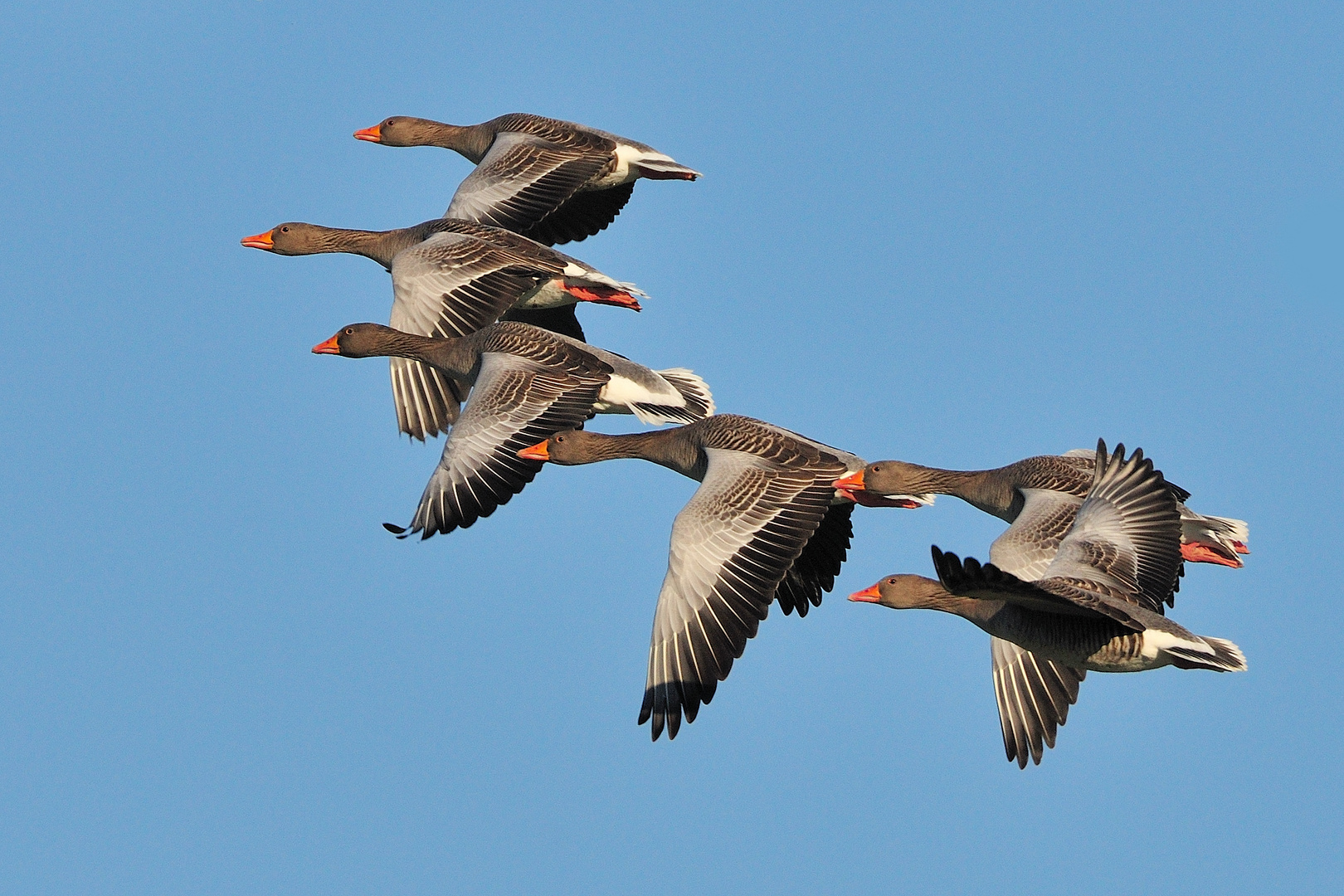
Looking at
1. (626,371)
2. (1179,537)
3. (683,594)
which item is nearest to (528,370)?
(626,371)

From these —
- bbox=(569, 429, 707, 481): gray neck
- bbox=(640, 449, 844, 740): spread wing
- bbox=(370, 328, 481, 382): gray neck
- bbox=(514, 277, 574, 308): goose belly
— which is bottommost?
bbox=(640, 449, 844, 740): spread wing

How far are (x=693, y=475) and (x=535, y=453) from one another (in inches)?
66.7

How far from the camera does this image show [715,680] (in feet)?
69.1

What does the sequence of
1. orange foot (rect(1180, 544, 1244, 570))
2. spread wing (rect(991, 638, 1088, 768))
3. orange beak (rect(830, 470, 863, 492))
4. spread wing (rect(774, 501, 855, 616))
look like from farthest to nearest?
orange foot (rect(1180, 544, 1244, 570)), spread wing (rect(774, 501, 855, 616)), orange beak (rect(830, 470, 863, 492)), spread wing (rect(991, 638, 1088, 768))

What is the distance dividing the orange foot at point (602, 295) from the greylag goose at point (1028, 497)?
440 centimetres

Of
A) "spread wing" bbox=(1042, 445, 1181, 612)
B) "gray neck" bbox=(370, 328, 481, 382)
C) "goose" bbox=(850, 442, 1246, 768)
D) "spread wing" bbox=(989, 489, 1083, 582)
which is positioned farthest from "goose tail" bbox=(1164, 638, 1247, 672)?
"gray neck" bbox=(370, 328, 481, 382)

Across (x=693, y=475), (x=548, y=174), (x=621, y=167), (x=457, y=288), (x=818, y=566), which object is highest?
(x=621, y=167)

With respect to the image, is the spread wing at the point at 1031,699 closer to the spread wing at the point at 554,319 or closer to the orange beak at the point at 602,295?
the orange beak at the point at 602,295

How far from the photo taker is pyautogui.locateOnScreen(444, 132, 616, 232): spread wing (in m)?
28.2

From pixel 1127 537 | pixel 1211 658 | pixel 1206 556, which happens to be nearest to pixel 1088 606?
pixel 1211 658

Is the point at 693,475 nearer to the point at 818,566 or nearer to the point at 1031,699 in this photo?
the point at 818,566

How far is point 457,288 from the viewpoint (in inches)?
1042

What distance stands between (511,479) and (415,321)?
3.49 m

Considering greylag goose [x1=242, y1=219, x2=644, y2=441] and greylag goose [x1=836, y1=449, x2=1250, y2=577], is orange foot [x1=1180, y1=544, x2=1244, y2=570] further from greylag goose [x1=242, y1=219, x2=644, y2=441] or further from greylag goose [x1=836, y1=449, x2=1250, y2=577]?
greylag goose [x1=242, y1=219, x2=644, y2=441]
